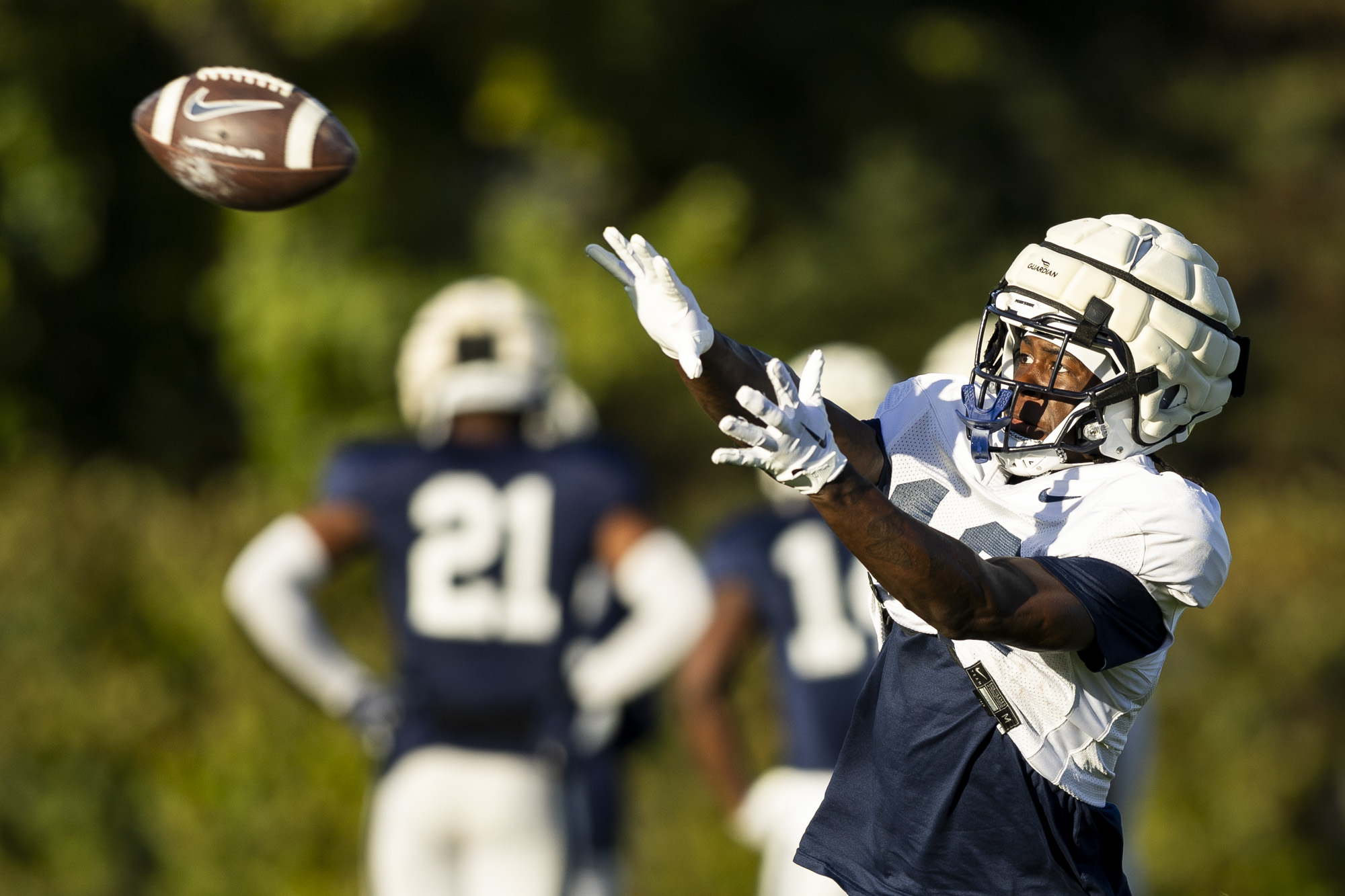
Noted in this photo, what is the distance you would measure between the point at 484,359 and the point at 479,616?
2.85ft

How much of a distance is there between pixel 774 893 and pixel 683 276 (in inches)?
360

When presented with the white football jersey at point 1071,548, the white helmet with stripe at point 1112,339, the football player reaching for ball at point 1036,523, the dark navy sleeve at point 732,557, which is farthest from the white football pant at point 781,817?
the white helmet with stripe at point 1112,339

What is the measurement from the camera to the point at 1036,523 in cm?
271

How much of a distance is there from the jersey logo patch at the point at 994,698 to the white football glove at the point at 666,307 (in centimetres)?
67

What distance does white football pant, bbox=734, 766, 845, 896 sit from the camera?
496cm

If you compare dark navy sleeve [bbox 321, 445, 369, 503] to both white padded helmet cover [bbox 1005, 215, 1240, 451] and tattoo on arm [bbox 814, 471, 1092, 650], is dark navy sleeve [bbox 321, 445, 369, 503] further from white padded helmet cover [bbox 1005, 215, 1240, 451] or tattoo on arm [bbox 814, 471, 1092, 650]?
tattoo on arm [bbox 814, 471, 1092, 650]

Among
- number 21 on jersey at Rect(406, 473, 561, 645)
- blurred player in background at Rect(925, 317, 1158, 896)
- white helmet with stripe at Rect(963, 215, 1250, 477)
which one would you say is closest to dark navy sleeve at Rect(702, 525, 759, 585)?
number 21 on jersey at Rect(406, 473, 561, 645)

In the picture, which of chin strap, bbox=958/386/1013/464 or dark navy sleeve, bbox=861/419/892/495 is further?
dark navy sleeve, bbox=861/419/892/495

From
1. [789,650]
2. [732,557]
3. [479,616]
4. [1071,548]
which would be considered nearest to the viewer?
[1071,548]

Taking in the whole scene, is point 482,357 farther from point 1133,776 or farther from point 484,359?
point 1133,776

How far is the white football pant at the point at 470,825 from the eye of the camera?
5082 millimetres

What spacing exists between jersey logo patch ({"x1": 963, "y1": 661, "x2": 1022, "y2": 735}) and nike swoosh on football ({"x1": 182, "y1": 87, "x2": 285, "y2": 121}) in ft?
5.99

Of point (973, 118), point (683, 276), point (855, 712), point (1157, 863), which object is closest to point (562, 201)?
point (683, 276)

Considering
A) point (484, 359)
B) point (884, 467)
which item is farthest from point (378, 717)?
point (884, 467)
